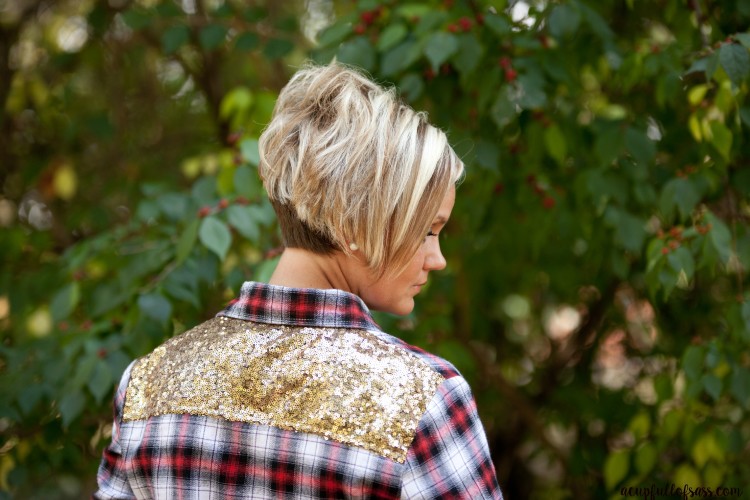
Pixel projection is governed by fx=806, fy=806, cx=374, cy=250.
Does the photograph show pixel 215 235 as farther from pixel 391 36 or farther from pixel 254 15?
pixel 254 15

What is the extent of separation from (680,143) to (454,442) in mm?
1560

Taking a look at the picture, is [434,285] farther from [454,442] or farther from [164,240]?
[454,442]

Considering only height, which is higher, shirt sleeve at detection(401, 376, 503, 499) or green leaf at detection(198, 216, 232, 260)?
shirt sleeve at detection(401, 376, 503, 499)

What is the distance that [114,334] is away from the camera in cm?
204

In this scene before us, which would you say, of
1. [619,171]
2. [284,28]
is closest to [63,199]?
[284,28]

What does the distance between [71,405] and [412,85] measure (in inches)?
45.2

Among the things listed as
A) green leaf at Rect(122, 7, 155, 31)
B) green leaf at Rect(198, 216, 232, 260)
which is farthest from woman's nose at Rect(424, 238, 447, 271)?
green leaf at Rect(122, 7, 155, 31)

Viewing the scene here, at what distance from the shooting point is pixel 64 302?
2.09m

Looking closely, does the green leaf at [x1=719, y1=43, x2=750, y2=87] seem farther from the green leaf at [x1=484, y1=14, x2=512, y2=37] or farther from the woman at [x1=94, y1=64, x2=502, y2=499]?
the woman at [x1=94, y1=64, x2=502, y2=499]

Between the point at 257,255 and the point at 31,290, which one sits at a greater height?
the point at 257,255

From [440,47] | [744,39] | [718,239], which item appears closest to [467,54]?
[440,47]

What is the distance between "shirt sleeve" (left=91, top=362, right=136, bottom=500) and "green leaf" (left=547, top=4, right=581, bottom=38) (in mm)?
1284

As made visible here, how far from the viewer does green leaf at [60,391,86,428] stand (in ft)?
6.31

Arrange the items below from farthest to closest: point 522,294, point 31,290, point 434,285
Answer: point 522,294, point 434,285, point 31,290
